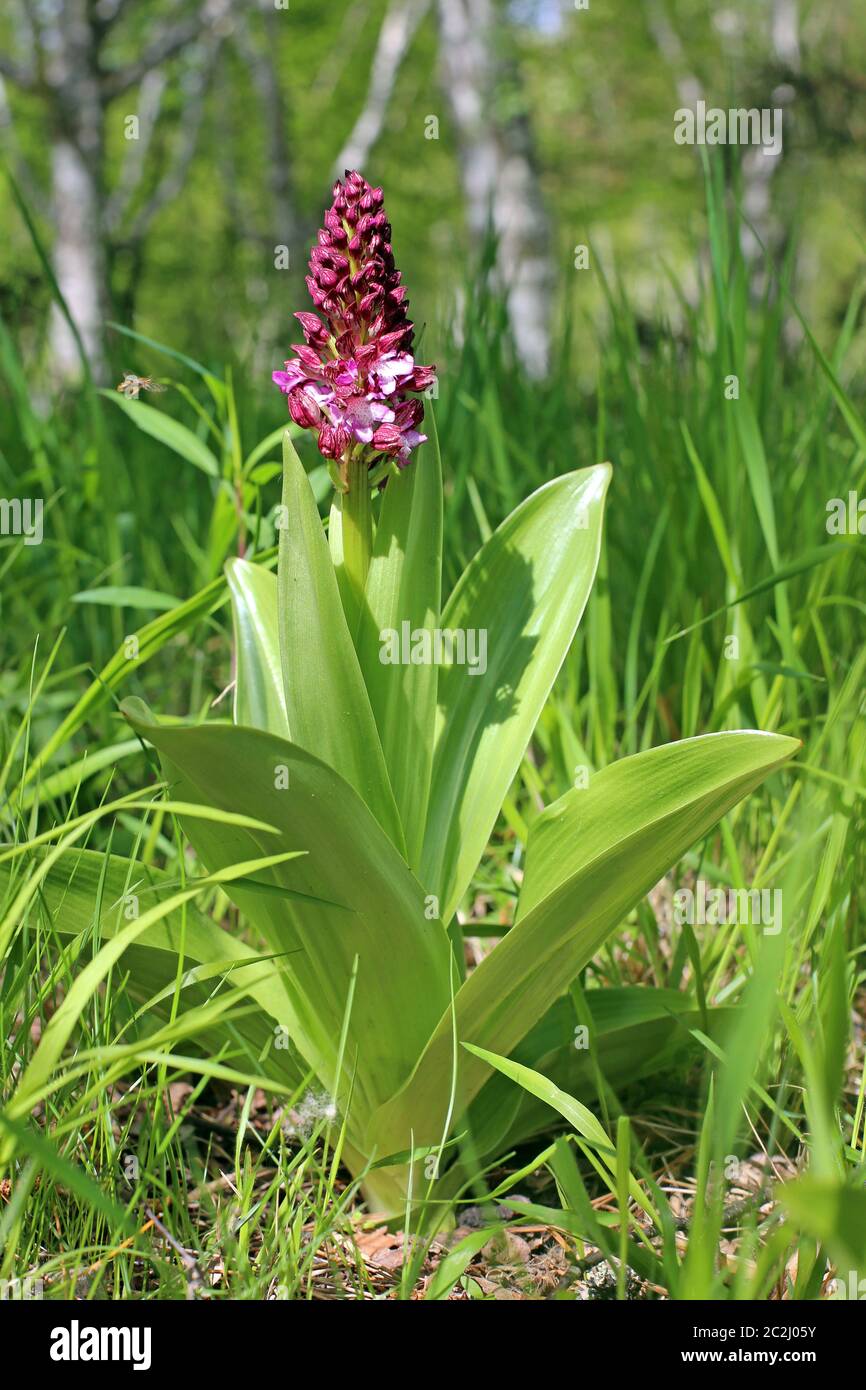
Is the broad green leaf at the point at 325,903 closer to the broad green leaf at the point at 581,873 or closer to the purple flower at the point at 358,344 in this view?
the broad green leaf at the point at 581,873

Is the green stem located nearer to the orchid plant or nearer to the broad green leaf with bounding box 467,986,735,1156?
the orchid plant

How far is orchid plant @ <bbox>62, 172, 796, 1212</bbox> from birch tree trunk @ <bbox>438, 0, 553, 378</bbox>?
6.51 metres

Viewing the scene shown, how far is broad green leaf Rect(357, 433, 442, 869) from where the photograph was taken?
1130mm

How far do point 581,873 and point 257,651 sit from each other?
517 millimetres

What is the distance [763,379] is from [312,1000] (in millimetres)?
1532

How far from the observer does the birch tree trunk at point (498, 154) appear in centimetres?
773

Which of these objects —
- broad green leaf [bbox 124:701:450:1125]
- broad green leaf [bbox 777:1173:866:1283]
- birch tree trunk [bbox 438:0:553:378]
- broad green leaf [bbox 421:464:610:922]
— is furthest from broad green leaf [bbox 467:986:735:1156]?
birch tree trunk [bbox 438:0:553:378]

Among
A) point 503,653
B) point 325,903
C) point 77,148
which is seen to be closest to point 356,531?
point 503,653

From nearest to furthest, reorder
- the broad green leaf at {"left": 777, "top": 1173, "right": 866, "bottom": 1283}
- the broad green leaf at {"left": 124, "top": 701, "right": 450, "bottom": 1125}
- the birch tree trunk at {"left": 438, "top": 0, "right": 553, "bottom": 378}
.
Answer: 1. the broad green leaf at {"left": 777, "top": 1173, "right": 866, "bottom": 1283}
2. the broad green leaf at {"left": 124, "top": 701, "right": 450, "bottom": 1125}
3. the birch tree trunk at {"left": 438, "top": 0, "right": 553, "bottom": 378}

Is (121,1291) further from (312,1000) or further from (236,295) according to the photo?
(236,295)

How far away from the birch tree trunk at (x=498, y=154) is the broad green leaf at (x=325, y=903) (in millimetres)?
6721

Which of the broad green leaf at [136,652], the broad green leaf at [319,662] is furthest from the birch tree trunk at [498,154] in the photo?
the broad green leaf at [319,662]

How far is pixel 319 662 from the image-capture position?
103 cm
